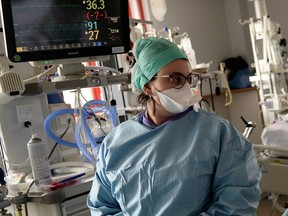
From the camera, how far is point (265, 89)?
4207mm

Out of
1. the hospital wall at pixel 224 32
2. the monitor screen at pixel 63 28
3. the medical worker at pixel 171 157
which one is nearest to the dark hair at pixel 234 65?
the hospital wall at pixel 224 32

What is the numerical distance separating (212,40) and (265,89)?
1.83m

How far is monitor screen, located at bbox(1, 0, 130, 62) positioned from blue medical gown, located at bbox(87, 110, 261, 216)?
2.33 feet

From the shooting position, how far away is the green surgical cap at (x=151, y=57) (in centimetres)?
148

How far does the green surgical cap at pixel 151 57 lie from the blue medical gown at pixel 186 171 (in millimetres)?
203

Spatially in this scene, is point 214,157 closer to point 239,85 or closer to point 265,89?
point 265,89

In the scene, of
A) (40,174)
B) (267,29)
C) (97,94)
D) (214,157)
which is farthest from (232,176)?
(267,29)

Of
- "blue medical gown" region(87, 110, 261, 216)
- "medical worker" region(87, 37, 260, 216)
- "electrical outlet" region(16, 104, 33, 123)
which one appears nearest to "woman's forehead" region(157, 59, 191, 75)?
"medical worker" region(87, 37, 260, 216)

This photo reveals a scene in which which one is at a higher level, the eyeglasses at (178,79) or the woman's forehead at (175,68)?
the woman's forehead at (175,68)

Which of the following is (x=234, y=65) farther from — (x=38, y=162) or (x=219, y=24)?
(x=38, y=162)

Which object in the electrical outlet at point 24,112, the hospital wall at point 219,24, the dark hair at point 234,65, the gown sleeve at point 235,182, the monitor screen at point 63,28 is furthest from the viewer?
the dark hair at point 234,65

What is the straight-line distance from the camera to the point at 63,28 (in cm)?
198

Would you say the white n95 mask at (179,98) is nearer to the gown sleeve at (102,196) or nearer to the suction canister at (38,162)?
the gown sleeve at (102,196)

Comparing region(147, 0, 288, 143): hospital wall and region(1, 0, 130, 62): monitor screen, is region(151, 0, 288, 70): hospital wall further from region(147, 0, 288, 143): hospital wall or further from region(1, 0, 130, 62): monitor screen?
region(1, 0, 130, 62): monitor screen
